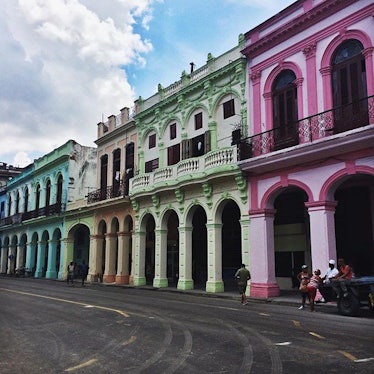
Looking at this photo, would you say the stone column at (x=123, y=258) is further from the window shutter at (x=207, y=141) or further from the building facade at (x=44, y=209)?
the window shutter at (x=207, y=141)

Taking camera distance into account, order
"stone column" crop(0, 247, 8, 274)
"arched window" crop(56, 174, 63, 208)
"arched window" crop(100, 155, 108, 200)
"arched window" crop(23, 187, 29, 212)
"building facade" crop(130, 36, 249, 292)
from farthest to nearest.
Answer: "stone column" crop(0, 247, 8, 274), "arched window" crop(23, 187, 29, 212), "arched window" crop(56, 174, 63, 208), "arched window" crop(100, 155, 108, 200), "building facade" crop(130, 36, 249, 292)

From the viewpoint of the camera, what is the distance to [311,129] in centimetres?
1616

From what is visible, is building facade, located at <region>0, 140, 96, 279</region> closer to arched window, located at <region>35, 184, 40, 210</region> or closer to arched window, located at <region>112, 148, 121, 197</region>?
arched window, located at <region>35, 184, 40, 210</region>

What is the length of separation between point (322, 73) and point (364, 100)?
2249 mm

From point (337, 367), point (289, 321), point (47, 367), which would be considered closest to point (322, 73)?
point (289, 321)

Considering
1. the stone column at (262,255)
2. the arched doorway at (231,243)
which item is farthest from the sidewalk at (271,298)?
the arched doorway at (231,243)

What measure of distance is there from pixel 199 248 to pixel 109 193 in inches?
291

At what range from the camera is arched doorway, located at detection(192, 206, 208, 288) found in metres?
25.5

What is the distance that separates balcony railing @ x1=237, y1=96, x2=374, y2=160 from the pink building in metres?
0.04

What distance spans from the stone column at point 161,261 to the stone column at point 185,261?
1.70 metres

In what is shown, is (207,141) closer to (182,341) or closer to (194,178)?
(194,178)

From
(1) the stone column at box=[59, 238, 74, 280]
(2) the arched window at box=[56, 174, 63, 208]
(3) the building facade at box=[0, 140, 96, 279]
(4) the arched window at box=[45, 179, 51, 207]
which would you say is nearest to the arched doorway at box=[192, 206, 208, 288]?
(1) the stone column at box=[59, 238, 74, 280]

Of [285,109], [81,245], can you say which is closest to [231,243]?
[285,109]

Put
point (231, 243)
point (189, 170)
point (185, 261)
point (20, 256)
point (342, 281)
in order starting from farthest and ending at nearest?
point (20, 256)
point (231, 243)
point (185, 261)
point (189, 170)
point (342, 281)
